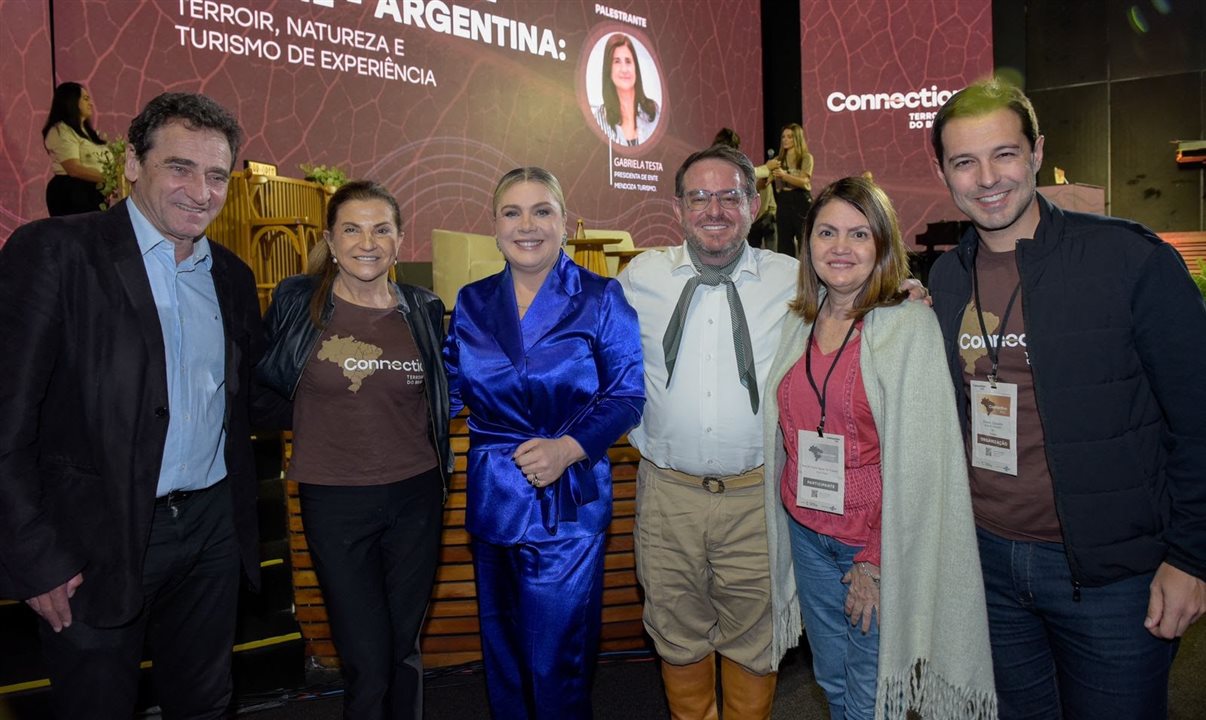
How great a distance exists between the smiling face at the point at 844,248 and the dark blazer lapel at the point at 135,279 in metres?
1.60

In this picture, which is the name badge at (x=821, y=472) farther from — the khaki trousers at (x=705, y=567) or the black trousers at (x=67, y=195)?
the black trousers at (x=67, y=195)

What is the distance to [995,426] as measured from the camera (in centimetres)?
180

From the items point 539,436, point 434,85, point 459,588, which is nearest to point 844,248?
point 539,436

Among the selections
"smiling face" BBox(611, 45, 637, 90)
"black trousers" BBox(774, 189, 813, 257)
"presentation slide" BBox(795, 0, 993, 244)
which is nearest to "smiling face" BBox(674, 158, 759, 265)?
"black trousers" BBox(774, 189, 813, 257)

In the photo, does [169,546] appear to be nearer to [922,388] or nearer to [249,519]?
[249,519]

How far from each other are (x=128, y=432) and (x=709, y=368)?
5.00 feet

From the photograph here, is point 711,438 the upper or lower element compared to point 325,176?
lower

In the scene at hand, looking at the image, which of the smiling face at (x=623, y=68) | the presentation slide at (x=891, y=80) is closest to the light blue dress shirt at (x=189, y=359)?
the smiling face at (x=623, y=68)

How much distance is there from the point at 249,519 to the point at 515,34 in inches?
273

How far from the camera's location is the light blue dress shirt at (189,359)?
190 cm

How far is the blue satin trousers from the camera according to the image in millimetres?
2162

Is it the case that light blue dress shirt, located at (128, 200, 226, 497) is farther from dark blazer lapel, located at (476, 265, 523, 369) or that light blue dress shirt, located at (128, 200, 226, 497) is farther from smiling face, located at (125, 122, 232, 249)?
dark blazer lapel, located at (476, 265, 523, 369)

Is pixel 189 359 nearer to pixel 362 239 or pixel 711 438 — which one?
pixel 362 239

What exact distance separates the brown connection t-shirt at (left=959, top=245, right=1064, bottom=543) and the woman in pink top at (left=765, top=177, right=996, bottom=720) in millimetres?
70
